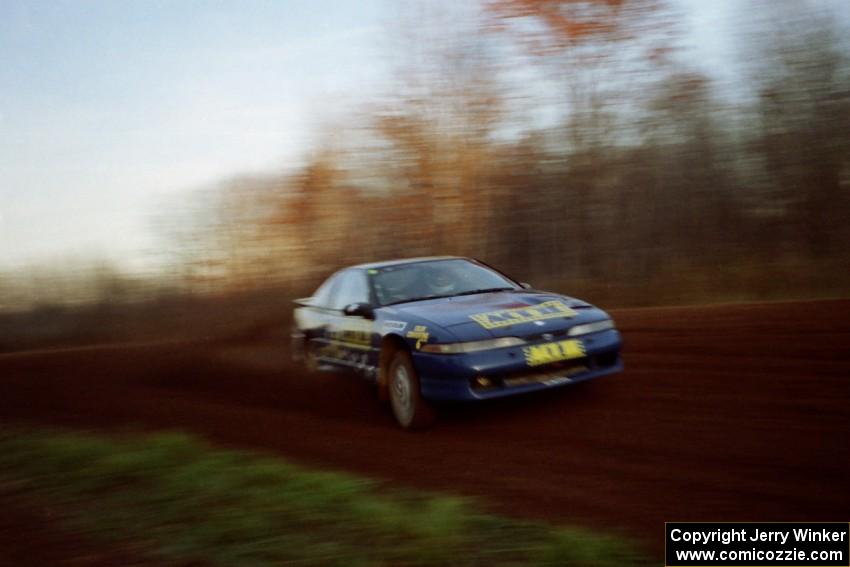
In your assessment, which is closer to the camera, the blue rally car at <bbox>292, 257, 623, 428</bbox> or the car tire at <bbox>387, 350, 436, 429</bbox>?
the blue rally car at <bbox>292, 257, 623, 428</bbox>

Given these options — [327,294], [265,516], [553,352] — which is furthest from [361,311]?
[265,516]

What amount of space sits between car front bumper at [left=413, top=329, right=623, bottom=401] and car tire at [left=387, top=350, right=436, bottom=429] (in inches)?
5.8

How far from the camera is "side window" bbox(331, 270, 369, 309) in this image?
23.5 ft

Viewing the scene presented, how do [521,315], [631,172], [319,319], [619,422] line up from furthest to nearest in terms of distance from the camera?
[631,172] < [319,319] < [521,315] < [619,422]

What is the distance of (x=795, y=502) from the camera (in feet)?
12.1

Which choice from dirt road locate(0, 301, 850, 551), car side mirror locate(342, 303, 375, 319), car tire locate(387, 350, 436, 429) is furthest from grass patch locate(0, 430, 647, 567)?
car side mirror locate(342, 303, 375, 319)

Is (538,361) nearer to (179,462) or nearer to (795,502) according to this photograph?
(795,502)

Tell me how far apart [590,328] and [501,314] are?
0.73m

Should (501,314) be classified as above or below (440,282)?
below

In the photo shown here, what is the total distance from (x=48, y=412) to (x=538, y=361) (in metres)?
5.47

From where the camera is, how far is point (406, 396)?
601cm

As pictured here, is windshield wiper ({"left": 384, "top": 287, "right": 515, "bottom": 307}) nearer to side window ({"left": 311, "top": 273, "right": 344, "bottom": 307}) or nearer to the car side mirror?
the car side mirror

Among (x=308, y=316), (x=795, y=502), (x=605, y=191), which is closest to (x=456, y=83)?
(x=605, y=191)

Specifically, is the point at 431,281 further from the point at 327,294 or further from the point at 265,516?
the point at 265,516
